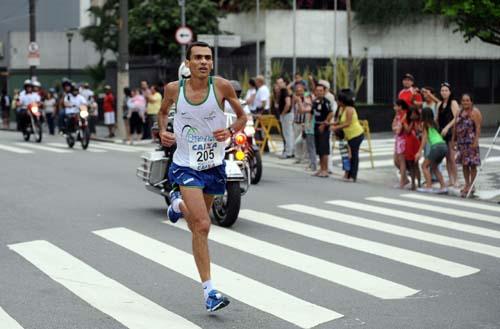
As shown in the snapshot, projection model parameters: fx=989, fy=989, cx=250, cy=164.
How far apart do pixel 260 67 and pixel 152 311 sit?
88.5 ft

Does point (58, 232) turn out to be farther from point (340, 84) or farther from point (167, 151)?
point (340, 84)

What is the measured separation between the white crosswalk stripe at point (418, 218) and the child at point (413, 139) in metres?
2.55

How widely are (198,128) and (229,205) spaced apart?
13.5ft

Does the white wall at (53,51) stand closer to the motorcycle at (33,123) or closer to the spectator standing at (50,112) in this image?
the spectator standing at (50,112)

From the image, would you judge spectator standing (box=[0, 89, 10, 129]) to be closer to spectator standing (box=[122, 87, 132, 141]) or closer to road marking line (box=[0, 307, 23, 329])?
spectator standing (box=[122, 87, 132, 141])

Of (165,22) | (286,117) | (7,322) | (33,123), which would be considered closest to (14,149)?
(33,123)

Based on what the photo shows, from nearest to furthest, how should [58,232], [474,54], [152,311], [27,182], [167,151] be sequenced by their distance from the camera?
[152,311], [58,232], [167,151], [27,182], [474,54]

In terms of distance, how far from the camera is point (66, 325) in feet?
23.2

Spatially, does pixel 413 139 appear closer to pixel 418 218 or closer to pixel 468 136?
pixel 468 136

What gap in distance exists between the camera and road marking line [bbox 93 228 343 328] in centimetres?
745

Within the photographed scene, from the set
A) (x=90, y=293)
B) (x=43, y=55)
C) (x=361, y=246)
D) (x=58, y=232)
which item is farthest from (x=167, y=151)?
(x=43, y=55)

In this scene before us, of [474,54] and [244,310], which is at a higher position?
[474,54]

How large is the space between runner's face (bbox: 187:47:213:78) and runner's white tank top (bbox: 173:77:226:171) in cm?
13

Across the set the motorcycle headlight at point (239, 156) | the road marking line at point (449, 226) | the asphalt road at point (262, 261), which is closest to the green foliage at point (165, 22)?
the asphalt road at point (262, 261)
